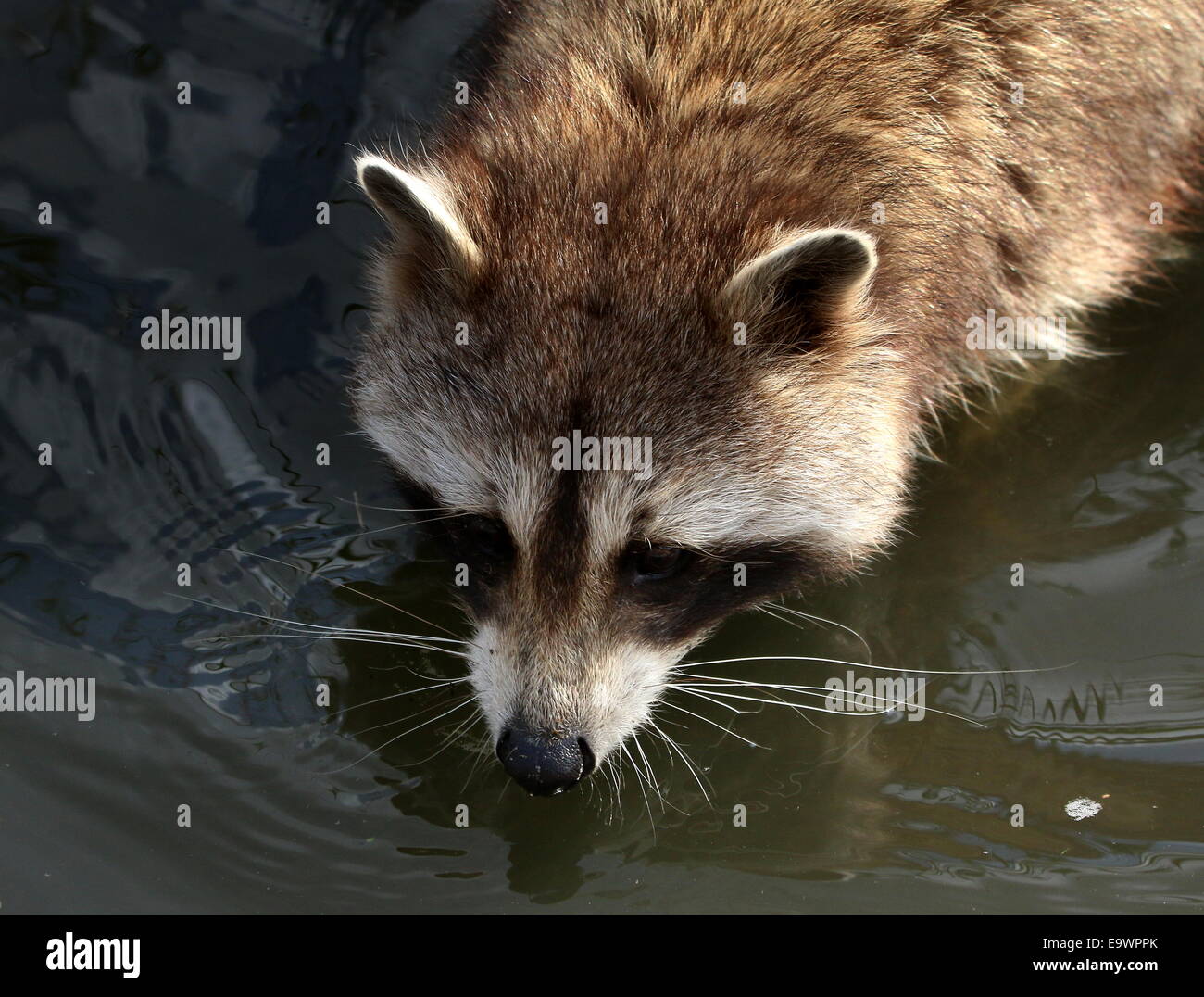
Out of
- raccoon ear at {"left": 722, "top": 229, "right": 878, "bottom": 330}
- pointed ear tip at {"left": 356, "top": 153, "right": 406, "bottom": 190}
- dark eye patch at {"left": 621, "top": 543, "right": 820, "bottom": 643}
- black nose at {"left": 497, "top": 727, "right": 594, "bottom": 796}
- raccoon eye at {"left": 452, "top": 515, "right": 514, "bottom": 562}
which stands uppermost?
pointed ear tip at {"left": 356, "top": 153, "right": 406, "bottom": 190}

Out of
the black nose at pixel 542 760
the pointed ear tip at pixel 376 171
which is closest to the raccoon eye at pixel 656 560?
the black nose at pixel 542 760

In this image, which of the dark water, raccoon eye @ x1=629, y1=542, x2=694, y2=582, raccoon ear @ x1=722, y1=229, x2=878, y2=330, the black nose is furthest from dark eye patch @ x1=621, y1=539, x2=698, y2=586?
the dark water

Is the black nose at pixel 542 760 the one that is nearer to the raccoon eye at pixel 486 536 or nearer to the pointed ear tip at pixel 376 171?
the raccoon eye at pixel 486 536

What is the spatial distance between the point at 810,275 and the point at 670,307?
43 cm

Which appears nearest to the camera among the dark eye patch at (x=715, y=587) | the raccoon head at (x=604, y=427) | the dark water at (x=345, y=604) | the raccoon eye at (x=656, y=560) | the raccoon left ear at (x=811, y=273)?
the raccoon left ear at (x=811, y=273)

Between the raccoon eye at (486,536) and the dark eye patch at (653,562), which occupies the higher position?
the raccoon eye at (486,536)

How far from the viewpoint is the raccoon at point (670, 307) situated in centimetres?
413

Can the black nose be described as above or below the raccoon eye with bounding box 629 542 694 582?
below

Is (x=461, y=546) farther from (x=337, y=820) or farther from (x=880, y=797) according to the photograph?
(x=880, y=797)

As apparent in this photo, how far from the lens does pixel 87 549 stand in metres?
5.41

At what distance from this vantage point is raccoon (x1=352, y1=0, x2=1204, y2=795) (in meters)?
4.13

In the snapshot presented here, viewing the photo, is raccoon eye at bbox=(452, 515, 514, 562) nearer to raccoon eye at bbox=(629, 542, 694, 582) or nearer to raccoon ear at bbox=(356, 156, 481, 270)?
raccoon eye at bbox=(629, 542, 694, 582)

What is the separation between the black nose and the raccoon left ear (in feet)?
4.78

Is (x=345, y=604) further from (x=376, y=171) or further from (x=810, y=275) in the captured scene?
(x=810, y=275)
